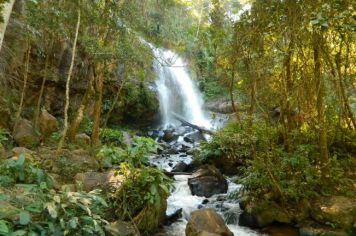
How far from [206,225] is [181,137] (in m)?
8.93

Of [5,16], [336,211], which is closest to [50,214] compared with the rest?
[5,16]

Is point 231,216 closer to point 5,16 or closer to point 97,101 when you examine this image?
point 97,101

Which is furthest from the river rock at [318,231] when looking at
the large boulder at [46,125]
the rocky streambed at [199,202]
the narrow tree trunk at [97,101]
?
the large boulder at [46,125]

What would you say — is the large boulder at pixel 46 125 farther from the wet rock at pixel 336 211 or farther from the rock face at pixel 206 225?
the wet rock at pixel 336 211

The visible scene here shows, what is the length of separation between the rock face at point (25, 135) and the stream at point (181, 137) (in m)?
3.21

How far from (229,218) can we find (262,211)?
2.44ft

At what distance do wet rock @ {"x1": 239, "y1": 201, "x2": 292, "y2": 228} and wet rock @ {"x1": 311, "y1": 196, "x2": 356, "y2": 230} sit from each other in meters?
0.51

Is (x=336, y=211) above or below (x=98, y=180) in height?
below

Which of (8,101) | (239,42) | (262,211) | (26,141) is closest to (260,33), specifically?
(239,42)

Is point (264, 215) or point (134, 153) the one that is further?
point (264, 215)

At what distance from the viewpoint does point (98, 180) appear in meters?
5.75

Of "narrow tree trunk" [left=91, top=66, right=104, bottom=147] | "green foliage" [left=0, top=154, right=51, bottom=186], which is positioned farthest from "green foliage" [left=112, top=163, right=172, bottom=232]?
"narrow tree trunk" [left=91, top=66, right=104, bottom=147]

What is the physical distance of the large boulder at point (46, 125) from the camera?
8.78 meters

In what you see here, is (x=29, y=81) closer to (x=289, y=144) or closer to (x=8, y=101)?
(x=8, y=101)
